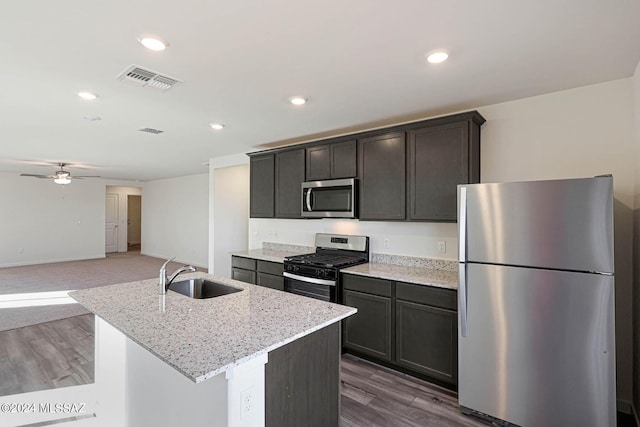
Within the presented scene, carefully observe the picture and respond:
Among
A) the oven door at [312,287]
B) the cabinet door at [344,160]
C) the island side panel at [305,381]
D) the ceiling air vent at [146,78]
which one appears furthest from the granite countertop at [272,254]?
the ceiling air vent at [146,78]

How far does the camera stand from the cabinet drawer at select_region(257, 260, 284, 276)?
382cm

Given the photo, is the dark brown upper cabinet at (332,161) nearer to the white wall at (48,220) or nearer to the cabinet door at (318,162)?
the cabinet door at (318,162)

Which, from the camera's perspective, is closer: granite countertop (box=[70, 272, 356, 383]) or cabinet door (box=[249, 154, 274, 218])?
granite countertop (box=[70, 272, 356, 383])

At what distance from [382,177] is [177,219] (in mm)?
7635

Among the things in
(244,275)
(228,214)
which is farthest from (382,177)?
(228,214)

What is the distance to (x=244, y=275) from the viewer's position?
4.29m

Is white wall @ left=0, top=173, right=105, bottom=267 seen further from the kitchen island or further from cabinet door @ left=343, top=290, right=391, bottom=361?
cabinet door @ left=343, top=290, right=391, bottom=361

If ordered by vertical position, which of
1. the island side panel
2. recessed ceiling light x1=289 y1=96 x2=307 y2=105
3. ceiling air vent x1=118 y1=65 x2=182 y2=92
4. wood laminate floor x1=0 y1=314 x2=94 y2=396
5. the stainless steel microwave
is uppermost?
recessed ceiling light x1=289 y1=96 x2=307 y2=105

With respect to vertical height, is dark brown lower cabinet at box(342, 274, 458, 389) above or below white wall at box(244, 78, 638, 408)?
Answer: below

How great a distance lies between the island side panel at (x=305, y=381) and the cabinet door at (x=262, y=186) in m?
2.77

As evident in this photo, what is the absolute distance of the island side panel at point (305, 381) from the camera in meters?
1.50

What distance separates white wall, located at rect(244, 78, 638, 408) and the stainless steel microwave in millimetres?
765

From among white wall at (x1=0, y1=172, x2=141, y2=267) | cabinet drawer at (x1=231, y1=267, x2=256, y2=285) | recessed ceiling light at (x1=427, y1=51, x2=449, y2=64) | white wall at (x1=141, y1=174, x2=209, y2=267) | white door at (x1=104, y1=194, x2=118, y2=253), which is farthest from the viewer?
white door at (x1=104, y1=194, x2=118, y2=253)

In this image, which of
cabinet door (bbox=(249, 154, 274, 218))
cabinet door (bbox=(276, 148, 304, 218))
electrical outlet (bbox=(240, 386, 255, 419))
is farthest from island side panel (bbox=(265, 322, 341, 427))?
cabinet door (bbox=(249, 154, 274, 218))
